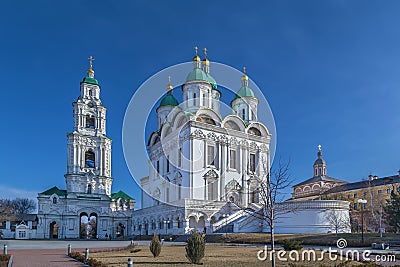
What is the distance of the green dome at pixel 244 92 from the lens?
65.6m

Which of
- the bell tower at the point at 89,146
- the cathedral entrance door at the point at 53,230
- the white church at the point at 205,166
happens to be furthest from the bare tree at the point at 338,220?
the cathedral entrance door at the point at 53,230

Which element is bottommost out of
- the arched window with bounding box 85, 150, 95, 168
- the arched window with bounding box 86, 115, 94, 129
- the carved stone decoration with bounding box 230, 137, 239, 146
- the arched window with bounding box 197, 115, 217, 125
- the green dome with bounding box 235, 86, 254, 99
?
the arched window with bounding box 85, 150, 95, 168

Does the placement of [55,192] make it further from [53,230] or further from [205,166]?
[205,166]

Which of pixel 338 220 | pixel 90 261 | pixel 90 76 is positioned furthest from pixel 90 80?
pixel 90 261

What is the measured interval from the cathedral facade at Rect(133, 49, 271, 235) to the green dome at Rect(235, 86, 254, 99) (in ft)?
1.59

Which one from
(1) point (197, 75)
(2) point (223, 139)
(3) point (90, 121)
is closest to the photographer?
(2) point (223, 139)

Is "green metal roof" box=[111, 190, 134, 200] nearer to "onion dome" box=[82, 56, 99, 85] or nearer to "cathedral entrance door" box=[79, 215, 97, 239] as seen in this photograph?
"cathedral entrance door" box=[79, 215, 97, 239]

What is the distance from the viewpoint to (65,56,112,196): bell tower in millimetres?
66062

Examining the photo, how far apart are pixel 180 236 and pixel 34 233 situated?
29.0 metres

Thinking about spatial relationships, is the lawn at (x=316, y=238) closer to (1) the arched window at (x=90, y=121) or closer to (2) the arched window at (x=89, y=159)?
(2) the arched window at (x=89, y=159)

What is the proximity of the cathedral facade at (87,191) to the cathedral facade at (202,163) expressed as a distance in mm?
6912

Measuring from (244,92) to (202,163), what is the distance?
19.5 m

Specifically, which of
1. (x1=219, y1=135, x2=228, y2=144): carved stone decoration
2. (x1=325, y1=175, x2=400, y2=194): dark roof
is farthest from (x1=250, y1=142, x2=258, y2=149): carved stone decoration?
(x1=325, y1=175, x2=400, y2=194): dark roof

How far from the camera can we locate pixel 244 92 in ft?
216
